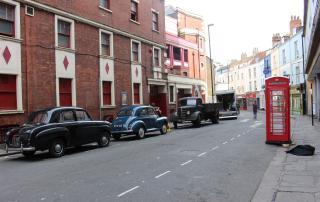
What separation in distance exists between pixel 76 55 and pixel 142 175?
13.8 metres

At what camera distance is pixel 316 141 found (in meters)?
14.4

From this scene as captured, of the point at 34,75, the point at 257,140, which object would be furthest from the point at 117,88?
the point at 257,140

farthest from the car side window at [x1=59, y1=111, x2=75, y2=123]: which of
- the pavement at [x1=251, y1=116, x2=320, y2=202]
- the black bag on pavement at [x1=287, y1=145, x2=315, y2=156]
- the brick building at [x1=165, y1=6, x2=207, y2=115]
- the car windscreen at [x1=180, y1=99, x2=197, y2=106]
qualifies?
the brick building at [x1=165, y1=6, x2=207, y2=115]

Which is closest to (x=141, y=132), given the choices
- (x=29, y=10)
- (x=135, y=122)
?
(x=135, y=122)

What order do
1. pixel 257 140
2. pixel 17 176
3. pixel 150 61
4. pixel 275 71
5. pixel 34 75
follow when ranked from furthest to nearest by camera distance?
pixel 275 71
pixel 150 61
pixel 34 75
pixel 257 140
pixel 17 176

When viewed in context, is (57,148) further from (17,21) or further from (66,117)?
(17,21)

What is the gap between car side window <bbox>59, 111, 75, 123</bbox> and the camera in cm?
1358

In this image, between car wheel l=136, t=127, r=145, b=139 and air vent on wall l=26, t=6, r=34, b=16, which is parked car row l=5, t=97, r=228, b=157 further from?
air vent on wall l=26, t=6, r=34, b=16

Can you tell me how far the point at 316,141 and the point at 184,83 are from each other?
2494cm

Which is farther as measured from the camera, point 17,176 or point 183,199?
point 17,176

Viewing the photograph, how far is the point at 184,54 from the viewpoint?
43281mm

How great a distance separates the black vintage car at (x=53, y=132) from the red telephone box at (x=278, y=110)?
6837 millimetres

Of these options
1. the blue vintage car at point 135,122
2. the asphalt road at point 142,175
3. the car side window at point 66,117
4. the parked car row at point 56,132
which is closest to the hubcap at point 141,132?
the blue vintage car at point 135,122

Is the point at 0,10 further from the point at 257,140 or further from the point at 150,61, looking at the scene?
the point at 150,61
